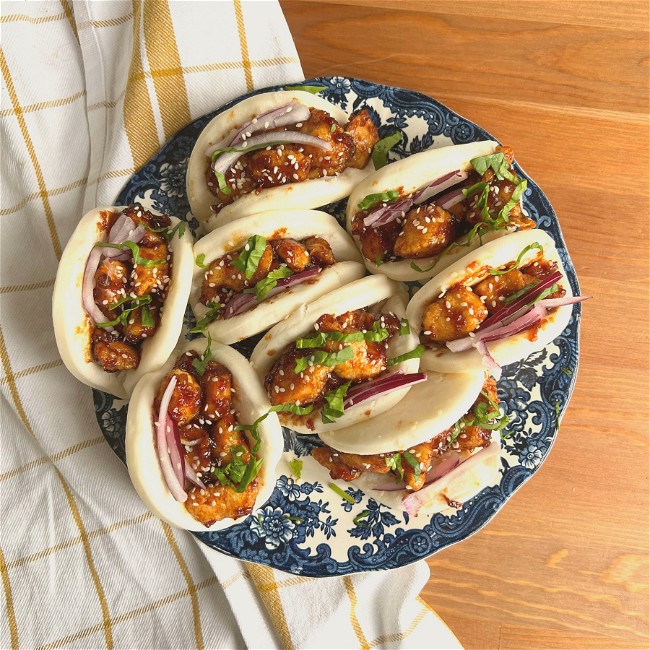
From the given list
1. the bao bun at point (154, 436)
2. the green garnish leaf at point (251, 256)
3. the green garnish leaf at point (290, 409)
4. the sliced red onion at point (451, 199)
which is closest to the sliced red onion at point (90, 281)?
the bao bun at point (154, 436)

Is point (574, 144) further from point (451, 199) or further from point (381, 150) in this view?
point (381, 150)

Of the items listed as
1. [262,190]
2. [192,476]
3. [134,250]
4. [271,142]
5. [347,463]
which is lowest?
[347,463]

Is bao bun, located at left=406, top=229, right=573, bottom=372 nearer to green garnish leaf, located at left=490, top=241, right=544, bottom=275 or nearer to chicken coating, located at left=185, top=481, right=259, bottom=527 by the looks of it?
green garnish leaf, located at left=490, top=241, right=544, bottom=275

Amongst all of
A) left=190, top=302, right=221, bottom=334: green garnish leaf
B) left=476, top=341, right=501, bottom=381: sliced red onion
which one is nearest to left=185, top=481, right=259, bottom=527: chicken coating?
left=190, top=302, right=221, bottom=334: green garnish leaf

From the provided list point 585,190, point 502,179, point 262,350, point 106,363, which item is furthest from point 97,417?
point 585,190

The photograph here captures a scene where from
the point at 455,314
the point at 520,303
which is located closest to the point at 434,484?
the point at 455,314

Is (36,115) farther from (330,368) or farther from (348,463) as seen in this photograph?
(348,463)
